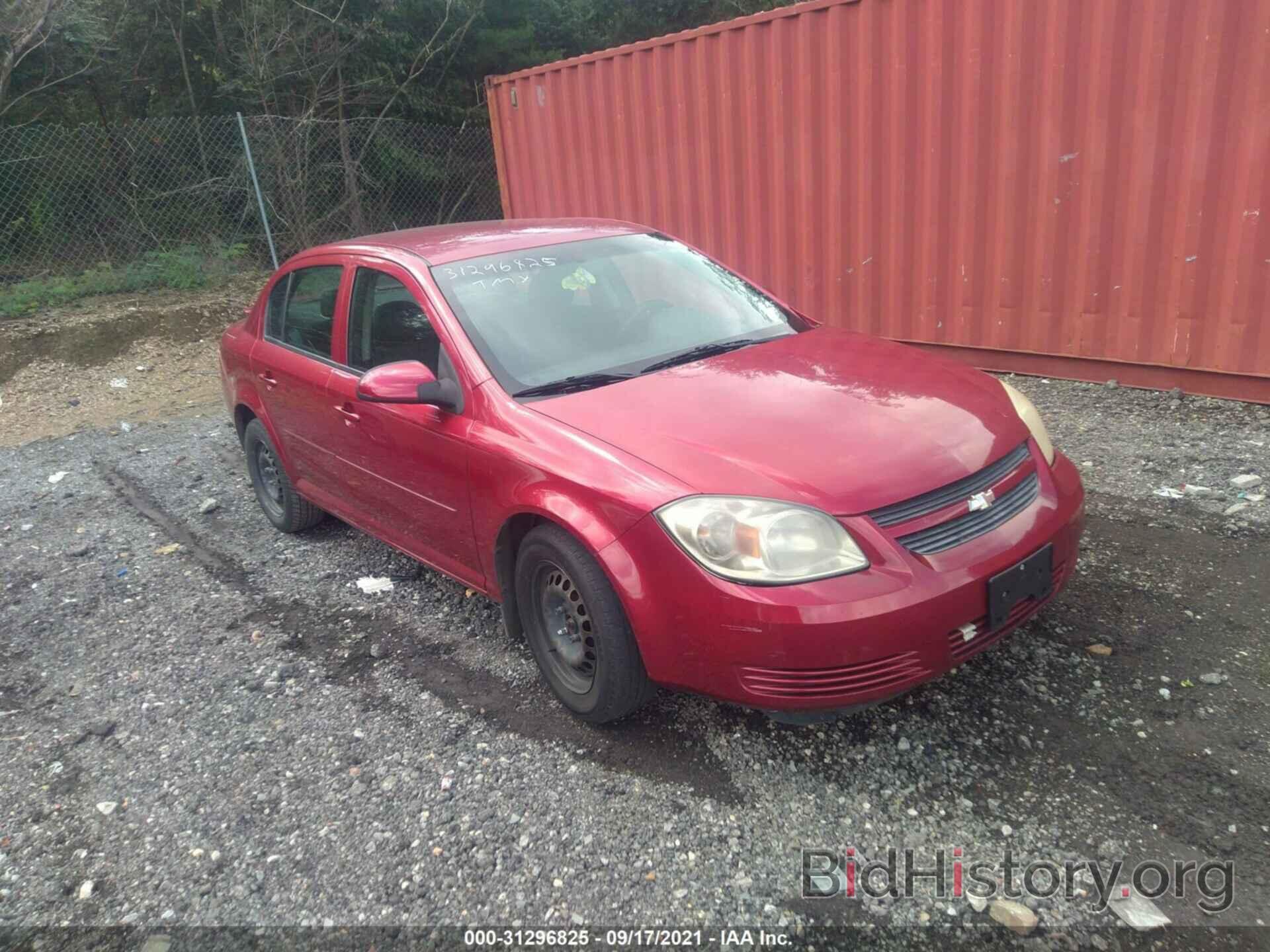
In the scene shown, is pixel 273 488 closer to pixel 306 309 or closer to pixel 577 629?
pixel 306 309

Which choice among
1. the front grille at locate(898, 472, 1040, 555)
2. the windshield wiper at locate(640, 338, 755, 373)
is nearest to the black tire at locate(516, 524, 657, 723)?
the windshield wiper at locate(640, 338, 755, 373)

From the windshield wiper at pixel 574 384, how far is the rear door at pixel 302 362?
1371 millimetres

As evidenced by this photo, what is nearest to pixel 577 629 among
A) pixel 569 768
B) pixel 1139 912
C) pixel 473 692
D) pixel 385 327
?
pixel 569 768

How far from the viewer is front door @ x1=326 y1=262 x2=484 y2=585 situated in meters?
3.42

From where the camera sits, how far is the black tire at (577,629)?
9.28 ft

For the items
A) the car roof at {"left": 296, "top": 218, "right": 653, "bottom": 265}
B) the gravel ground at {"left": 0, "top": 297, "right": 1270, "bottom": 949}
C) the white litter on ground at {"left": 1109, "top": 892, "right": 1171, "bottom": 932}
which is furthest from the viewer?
→ the car roof at {"left": 296, "top": 218, "right": 653, "bottom": 265}

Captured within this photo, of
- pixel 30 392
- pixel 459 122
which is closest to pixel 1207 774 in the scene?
pixel 30 392

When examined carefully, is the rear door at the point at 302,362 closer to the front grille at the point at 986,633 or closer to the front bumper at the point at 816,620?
the front bumper at the point at 816,620

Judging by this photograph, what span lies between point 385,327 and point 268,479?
1.89m

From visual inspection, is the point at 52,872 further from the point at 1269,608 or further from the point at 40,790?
the point at 1269,608

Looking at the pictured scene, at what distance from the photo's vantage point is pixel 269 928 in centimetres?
245

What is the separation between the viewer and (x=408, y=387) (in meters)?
3.27

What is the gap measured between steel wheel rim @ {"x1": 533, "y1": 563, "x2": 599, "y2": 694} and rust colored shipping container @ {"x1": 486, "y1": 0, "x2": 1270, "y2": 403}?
468cm

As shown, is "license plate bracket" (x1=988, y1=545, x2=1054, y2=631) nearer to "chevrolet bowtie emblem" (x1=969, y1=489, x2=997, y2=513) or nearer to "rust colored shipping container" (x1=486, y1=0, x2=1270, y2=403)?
"chevrolet bowtie emblem" (x1=969, y1=489, x2=997, y2=513)
